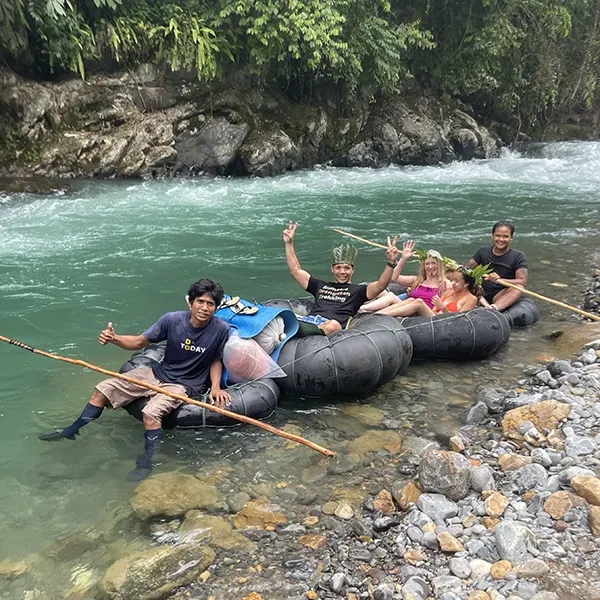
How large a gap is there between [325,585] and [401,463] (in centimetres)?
145

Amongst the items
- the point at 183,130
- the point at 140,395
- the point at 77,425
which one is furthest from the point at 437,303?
the point at 183,130

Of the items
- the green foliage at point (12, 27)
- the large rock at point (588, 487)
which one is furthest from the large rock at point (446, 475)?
the green foliage at point (12, 27)

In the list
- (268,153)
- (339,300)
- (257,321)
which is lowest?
(339,300)

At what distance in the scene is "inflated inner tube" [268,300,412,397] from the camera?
534 cm

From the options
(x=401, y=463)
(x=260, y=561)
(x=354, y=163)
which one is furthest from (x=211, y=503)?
(x=354, y=163)

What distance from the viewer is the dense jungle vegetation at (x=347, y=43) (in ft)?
47.7

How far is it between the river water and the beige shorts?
12.1 inches

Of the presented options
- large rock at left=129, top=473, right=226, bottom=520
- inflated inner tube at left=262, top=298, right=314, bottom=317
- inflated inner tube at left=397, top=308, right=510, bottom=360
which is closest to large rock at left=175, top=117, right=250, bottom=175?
inflated inner tube at left=262, top=298, right=314, bottom=317

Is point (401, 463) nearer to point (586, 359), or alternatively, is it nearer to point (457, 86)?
point (586, 359)

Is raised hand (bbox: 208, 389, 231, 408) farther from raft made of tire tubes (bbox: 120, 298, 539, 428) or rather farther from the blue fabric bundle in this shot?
the blue fabric bundle

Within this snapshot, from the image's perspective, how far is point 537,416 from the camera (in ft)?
14.7

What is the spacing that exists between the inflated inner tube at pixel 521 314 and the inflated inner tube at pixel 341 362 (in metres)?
2.42

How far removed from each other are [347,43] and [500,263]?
12409mm

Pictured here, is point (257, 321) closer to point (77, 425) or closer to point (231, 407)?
point (231, 407)
